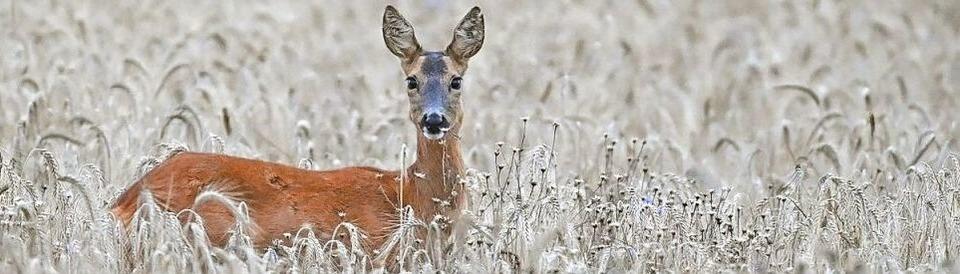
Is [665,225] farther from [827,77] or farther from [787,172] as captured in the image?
[827,77]

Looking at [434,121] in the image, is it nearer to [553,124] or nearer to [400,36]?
[400,36]

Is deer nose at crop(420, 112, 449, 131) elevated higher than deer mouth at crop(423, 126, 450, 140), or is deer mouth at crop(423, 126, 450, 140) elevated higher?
deer nose at crop(420, 112, 449, 131)

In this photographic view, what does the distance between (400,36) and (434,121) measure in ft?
2.02

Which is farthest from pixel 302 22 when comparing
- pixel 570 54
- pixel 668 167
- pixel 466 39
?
pixel 466 39

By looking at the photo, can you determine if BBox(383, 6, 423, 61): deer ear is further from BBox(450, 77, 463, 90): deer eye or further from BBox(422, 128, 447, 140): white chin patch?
BBox(422, 128, 447, 140): white chin patch

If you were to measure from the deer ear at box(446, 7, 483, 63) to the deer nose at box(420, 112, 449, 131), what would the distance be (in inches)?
17.7

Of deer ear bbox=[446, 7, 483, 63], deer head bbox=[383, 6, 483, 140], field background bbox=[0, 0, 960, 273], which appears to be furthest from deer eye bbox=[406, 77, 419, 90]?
field background bbox=[0, 0, 960, 273]

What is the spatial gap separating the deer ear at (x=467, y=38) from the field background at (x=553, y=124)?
460mm

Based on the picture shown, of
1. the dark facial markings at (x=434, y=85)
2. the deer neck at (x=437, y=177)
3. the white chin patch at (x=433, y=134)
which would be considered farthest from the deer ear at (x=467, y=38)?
the white chin patch at (x=433, y=134)

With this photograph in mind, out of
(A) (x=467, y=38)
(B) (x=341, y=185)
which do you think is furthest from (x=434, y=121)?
(A) (x=467, y=38)

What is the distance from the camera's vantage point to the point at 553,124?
Answer: 310 inches

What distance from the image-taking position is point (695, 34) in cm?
1513

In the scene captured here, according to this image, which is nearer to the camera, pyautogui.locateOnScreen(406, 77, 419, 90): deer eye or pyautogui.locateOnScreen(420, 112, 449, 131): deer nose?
pyautogui.locateOnScreen(420, 112, 449, 131): deer nose

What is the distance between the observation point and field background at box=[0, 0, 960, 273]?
6879 millimetres
